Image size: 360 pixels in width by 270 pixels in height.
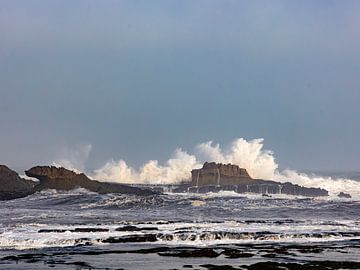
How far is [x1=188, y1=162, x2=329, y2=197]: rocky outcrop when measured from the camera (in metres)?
77.4

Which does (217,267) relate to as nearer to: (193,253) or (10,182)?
(193,253)

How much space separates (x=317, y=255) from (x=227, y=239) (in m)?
5.71

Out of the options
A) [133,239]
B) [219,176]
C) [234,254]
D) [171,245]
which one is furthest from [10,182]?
[234,254]

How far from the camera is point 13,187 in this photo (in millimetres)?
71562

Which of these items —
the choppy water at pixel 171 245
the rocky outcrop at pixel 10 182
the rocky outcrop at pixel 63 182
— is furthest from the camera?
the rocky outcrop at pixel 10 182

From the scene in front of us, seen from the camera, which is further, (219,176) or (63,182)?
(219,176)

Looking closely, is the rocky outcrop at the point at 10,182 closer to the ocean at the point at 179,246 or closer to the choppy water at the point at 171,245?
the ocean at the point at 179,246

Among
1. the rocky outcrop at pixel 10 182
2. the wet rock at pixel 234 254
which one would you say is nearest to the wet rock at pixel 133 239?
the wet rock at pixel 234 254

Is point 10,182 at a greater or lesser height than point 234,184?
lesser

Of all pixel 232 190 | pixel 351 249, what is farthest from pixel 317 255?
pixel 232 190

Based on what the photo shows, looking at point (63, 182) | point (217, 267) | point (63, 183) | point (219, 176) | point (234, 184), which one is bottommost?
point (217, 267)

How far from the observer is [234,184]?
7944 centimetres

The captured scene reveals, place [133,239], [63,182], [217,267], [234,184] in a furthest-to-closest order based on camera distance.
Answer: [234,184] < [63,182] < [133,239] < [217,267]

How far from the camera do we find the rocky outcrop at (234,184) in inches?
3046
